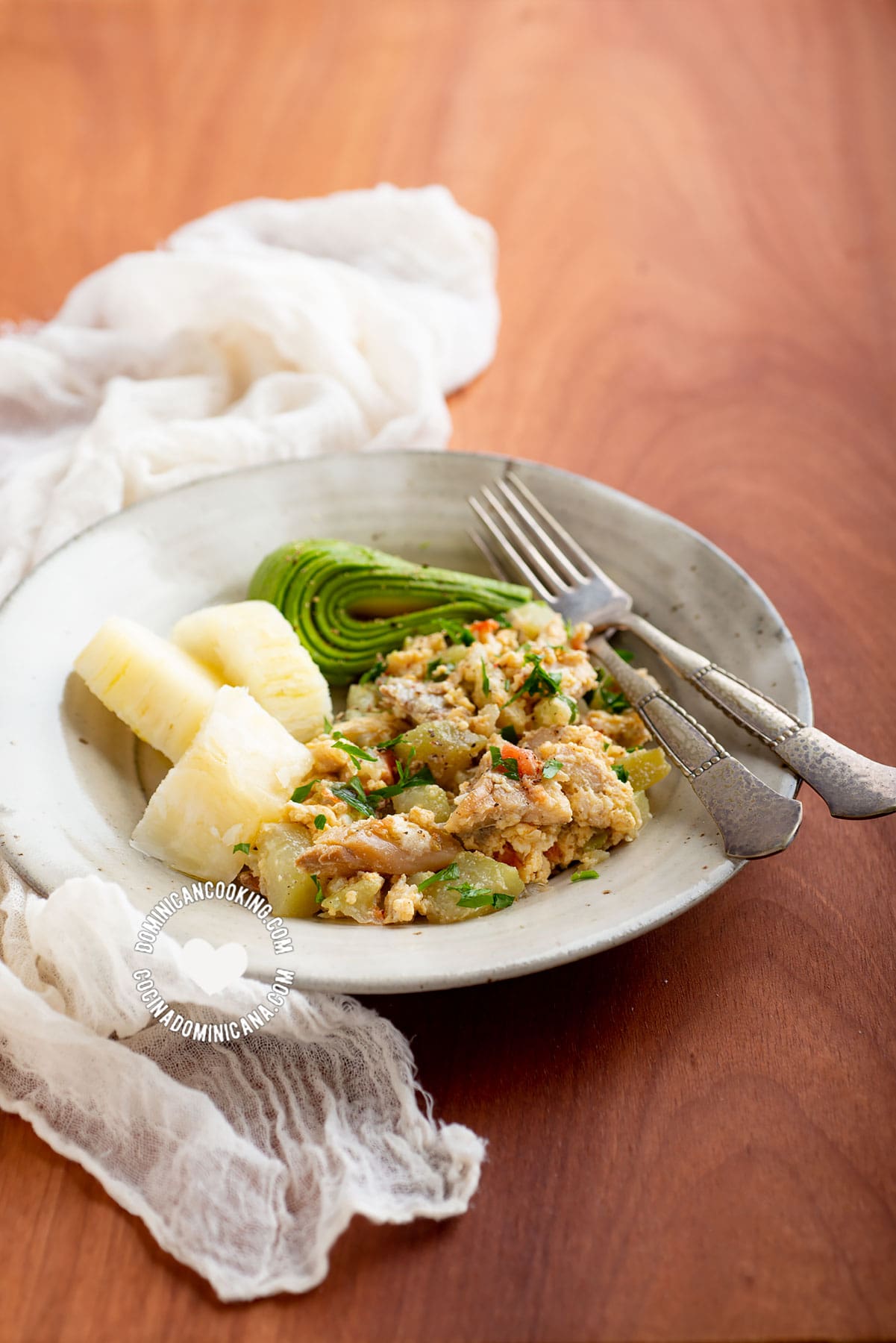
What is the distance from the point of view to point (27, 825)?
2145 millimetres

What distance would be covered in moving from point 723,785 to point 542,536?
3.22ft

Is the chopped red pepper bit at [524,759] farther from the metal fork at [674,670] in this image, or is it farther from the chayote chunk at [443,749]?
the metal fork at [674,670]

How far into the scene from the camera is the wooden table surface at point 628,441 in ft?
5.65

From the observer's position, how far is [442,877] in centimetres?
213

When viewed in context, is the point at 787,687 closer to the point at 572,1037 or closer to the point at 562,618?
the point at 562,618

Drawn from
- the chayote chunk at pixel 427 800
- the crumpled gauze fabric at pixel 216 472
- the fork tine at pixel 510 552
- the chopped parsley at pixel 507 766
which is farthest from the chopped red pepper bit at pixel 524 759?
the fork tine at pixel 510 552

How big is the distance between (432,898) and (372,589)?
98 cm

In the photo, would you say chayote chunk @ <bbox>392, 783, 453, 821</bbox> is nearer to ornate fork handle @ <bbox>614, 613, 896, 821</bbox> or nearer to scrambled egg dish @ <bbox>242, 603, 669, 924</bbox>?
scrambled egg dish @ <bbox>242, 603, 669, 924</bbox>

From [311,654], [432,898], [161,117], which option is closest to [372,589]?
[311,654]

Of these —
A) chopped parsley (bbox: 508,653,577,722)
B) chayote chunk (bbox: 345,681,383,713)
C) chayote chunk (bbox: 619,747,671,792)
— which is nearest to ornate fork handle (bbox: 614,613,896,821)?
chayote chunk (bbox: 619,747,671,792)

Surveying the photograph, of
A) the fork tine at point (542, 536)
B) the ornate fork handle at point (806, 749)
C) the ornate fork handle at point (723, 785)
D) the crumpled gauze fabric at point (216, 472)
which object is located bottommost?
the crumpled gauze fabric at point (216, 472)

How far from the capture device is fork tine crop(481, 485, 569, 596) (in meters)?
2.86

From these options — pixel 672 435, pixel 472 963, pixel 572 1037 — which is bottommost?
pixel 572 1037

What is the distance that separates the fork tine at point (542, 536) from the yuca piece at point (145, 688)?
3.13 feet
